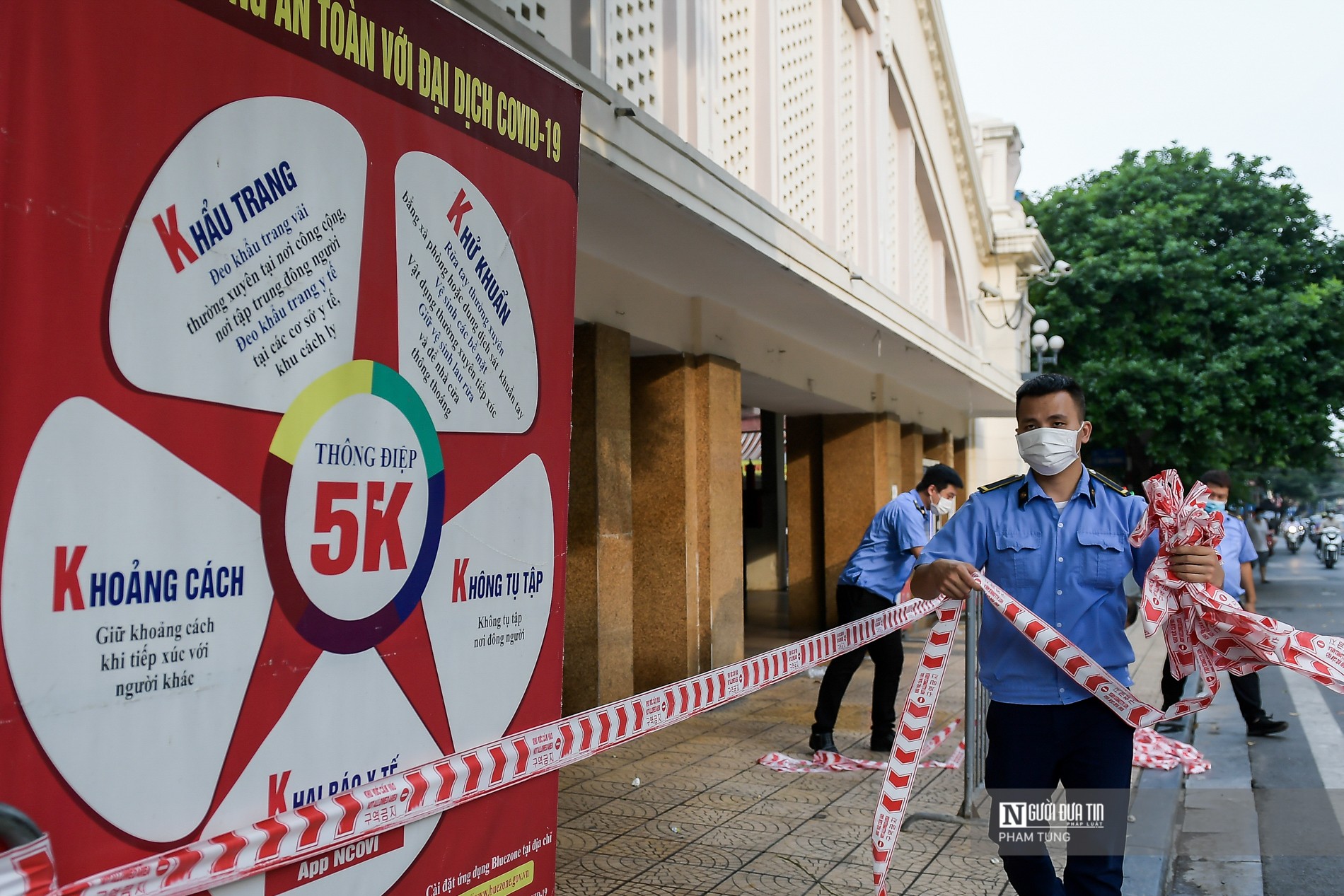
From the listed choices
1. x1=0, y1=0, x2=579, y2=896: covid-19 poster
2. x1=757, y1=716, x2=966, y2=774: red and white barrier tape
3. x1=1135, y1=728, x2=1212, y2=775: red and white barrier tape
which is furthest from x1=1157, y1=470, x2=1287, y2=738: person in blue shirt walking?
x1=0, y1=0, x2=579, y2=896: covid-19 poster

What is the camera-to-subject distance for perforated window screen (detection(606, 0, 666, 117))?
6.60 metres

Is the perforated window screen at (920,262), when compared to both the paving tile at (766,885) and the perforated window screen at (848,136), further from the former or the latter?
the paving tile at (766,885)

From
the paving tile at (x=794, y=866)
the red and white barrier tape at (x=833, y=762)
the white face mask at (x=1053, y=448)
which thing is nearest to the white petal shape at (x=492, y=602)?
the white face mask at (x=1053, y=448)

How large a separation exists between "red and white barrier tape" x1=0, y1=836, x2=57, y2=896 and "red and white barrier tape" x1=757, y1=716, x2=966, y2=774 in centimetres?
536

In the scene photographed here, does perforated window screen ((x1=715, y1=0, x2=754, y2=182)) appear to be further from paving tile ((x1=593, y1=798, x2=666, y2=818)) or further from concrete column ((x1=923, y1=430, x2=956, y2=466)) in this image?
concrete column ((x1=923, y1=430, x2=956, y2=466))

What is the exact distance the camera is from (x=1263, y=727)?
858 centimetres

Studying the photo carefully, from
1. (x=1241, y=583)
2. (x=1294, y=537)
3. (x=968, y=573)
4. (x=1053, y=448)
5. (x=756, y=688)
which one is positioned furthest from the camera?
(x=1294, y=537)

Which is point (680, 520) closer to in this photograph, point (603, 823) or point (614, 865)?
point (603, 823)

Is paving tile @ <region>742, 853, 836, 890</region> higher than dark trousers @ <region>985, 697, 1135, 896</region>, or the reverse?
dark trousers @ <region>985, 697, 1135, 896</region>

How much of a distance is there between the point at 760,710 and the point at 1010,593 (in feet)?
18.8

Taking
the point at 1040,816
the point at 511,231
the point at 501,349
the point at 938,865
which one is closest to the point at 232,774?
the point at 501,349

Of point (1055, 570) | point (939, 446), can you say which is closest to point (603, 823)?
point (1055, 570)

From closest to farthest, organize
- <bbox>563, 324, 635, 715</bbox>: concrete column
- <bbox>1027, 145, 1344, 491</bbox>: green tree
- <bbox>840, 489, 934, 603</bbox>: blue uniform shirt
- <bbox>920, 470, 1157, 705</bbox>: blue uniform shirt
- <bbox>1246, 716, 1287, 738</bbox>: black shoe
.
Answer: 1. <bbox>920, 470, 1157, 705</bbox>: blue uniform shirt
2. <bbox>840, 489, 934, 603</bbox>: blue uniform shirt
3. <bbox>563, 324, 635, 715</bbox>: concrete column
4. <bbox>1246, 716, 1287, 738</bbox>: black shoe
5. <bbox>1027, 145, 1344, 491</bbox>: green tree

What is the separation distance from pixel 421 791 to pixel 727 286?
7.07m
